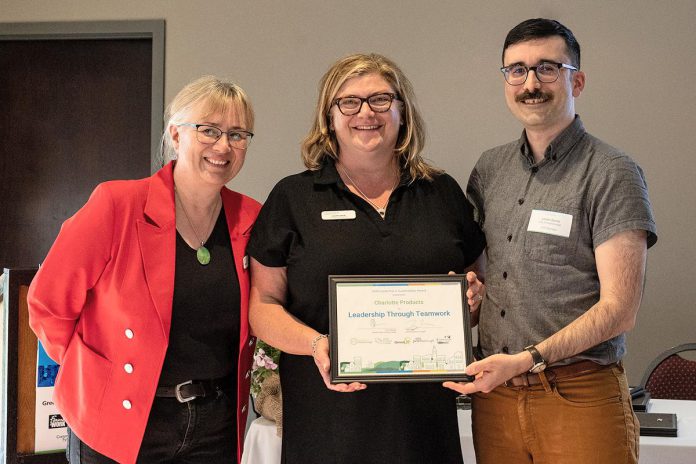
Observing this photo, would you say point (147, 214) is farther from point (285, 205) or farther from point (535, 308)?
point (535, 308)

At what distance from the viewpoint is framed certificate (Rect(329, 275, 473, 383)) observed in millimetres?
1945

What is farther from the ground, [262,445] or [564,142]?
[564,142]

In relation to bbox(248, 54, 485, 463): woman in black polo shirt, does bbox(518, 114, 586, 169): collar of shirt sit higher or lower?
higher

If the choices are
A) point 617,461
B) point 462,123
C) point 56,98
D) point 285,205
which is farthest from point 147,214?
point 56,98

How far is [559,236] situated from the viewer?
6.68ft

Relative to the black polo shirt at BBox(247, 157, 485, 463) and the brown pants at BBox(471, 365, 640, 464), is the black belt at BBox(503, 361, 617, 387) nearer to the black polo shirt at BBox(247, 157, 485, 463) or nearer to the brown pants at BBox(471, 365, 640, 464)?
the brown pants at BBox(471, 365, 640, 464)

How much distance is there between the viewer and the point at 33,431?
2.59 meters

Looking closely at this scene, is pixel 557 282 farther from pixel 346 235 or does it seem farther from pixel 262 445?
pixel 262 445

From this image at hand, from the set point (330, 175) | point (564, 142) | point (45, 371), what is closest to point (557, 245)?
point (564, 142)

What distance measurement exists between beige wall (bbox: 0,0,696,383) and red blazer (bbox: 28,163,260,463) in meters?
2.69

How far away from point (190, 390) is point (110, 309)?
342 mm

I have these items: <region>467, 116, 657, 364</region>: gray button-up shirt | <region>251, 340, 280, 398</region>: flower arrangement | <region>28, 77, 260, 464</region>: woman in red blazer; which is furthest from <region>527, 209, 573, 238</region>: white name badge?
<region>251, 340, 280, 398</region>: flower arrangement

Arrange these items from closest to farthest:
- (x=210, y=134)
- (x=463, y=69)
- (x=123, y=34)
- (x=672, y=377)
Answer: (x=210, y=134), (x=672, y=377), (x=463, y=69), (x=123, y=34)

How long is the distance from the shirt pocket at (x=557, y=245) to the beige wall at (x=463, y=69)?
2.68 metres
